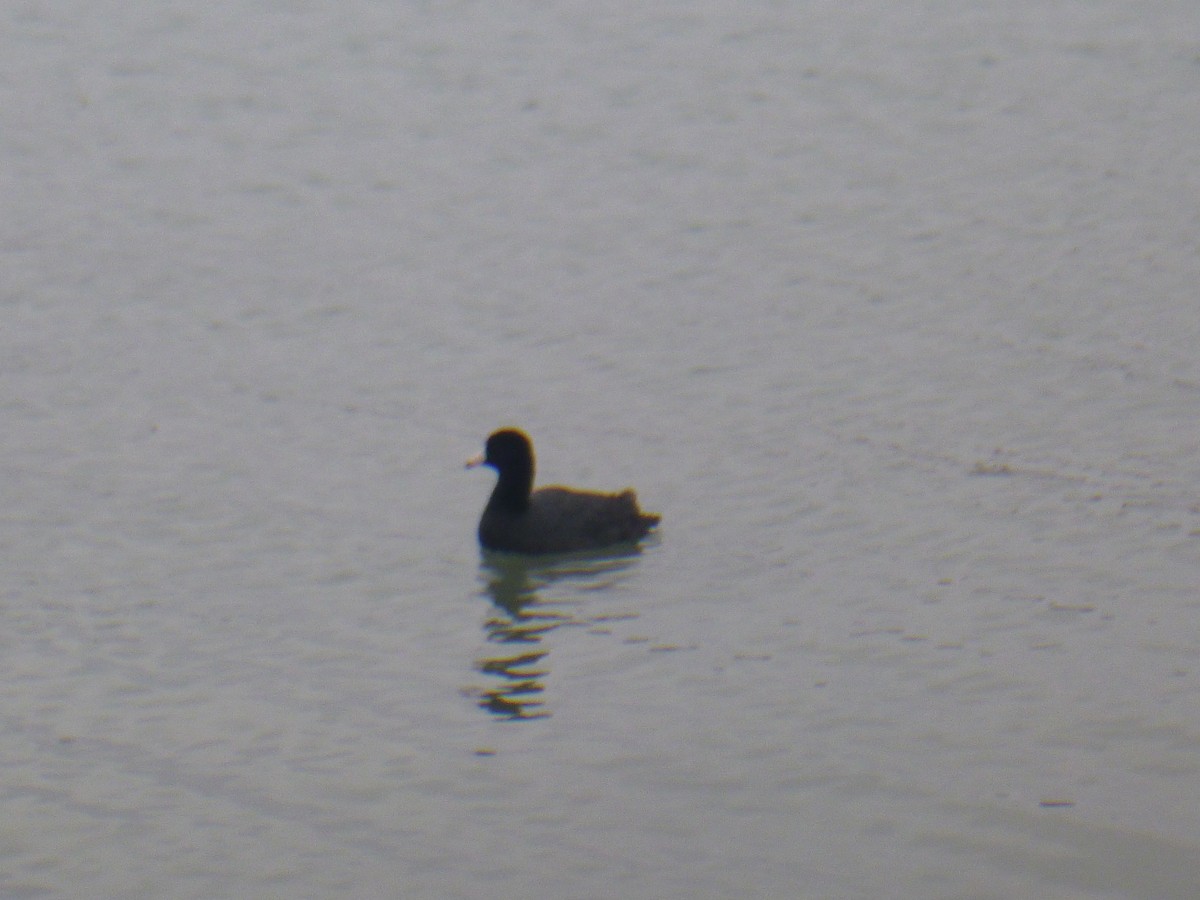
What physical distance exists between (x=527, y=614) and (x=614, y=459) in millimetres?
2584

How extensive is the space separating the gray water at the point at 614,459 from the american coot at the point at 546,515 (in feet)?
0.63

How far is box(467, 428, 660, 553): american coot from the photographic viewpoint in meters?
13.8

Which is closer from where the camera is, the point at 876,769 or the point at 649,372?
the point at 876,769

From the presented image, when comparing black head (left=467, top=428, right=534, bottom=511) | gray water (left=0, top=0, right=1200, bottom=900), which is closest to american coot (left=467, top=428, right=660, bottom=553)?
black head (left=467, top=428, right=534, bottom=511)

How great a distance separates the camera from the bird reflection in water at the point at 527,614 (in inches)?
456

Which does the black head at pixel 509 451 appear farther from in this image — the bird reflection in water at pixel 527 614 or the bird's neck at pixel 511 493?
the bird reflection in water at pixel 527 614

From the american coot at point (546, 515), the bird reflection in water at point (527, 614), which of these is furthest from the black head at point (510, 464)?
the bird reflection in water at point (527, 614)

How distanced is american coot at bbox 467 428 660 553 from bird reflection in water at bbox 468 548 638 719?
100 millimetres

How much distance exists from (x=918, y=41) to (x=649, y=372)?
11735 mm

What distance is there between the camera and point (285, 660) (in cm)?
1198

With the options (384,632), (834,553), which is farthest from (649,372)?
(384,632)

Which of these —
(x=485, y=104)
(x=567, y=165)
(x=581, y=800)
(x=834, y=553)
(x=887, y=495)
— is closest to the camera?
(x=581, y=800)

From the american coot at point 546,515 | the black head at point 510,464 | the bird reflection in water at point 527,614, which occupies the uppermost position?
the black head at point 510,464

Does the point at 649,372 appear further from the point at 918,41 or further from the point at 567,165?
the point at 918,41
